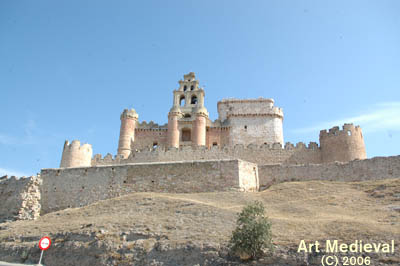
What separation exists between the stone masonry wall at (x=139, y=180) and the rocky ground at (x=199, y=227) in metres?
1.24

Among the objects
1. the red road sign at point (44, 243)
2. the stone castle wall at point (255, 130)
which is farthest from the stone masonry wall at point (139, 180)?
the stone castle wall at point (255, 130)

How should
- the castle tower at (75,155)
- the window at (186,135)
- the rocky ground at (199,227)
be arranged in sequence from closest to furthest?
the rocky ground at (199,227) < the castle tower at (75,155) < the window at (186,135)

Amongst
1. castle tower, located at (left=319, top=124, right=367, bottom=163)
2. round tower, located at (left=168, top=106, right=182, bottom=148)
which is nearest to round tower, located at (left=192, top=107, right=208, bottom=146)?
round tower, located at (left=168, top=106, right=182, bottom=148)

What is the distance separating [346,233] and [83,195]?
15735 mm

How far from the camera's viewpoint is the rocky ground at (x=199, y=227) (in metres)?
10.2

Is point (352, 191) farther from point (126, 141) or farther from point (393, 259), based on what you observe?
point (126, 141)

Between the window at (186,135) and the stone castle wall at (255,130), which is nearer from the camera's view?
the stone castle wall at (255,130)

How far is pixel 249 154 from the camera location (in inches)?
1008

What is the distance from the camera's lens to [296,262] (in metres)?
9.30

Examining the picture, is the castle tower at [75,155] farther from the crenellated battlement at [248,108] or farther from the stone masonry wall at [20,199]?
the crenellated battlement at [248,108]

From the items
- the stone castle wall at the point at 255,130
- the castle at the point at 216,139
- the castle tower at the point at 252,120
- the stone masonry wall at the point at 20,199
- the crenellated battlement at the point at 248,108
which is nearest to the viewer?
the stone masonry wall at the point at 20,199

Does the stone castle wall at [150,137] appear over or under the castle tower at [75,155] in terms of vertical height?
over

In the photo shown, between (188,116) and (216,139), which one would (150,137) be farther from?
(216,139)

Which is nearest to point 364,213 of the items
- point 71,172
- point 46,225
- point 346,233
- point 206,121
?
point 346,233
